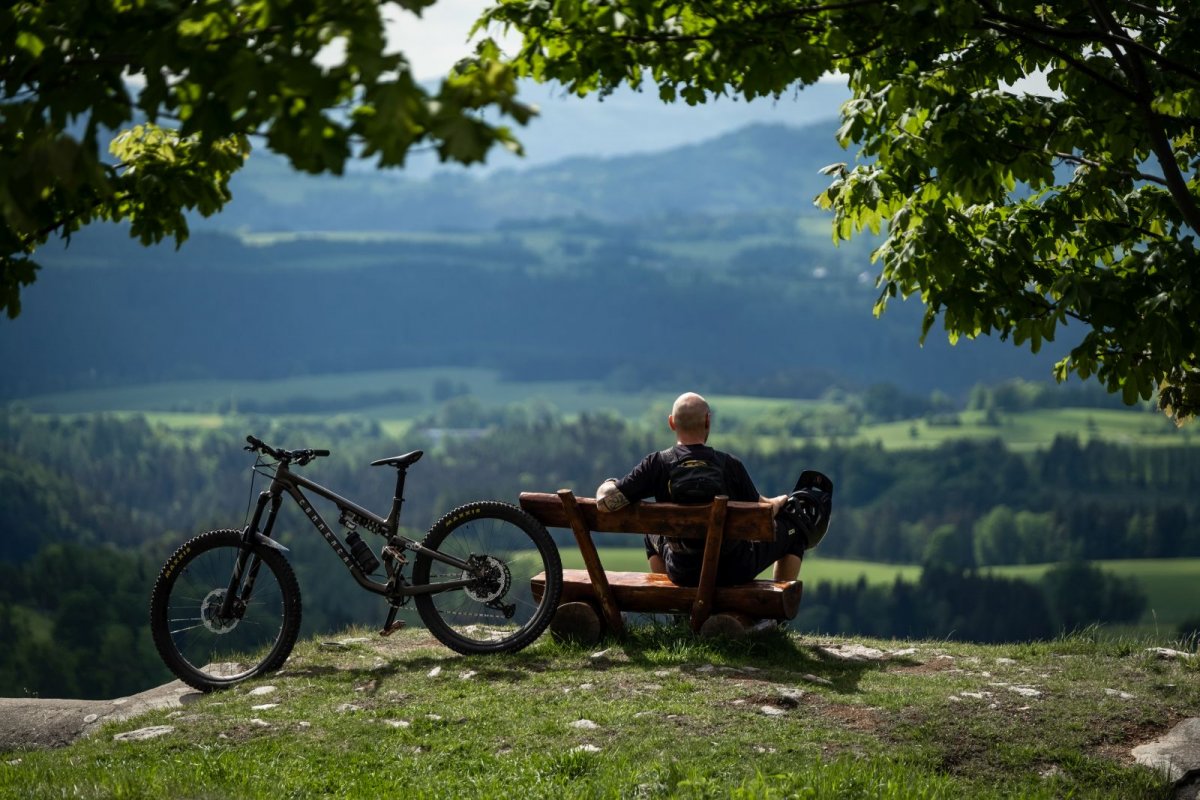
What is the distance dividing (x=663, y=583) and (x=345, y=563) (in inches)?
88.9

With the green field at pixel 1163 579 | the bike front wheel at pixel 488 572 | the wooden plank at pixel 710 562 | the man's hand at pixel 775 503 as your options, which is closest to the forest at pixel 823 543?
the green field at pixel 1163 579

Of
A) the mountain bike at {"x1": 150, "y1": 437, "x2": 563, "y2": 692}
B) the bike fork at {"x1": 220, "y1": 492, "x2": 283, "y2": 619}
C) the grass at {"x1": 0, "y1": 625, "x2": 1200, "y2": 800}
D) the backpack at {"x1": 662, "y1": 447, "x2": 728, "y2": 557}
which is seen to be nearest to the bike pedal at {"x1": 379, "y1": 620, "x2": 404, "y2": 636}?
the grass at {"x1": 0, "y1": 625, "x2": 1200, "y2": 800}

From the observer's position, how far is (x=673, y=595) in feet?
32.4

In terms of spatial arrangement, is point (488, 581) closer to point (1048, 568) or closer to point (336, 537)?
point (336, 537)

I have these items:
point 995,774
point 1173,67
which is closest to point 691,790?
point 995,774

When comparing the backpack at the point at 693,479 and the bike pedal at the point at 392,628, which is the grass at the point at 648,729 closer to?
the bike pedal at the point at 392,628

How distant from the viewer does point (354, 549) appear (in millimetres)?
10242

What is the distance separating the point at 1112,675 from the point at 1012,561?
153099mm

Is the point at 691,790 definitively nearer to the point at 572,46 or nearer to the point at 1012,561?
the point at 572,46

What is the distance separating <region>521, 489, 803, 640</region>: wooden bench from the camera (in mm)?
9422

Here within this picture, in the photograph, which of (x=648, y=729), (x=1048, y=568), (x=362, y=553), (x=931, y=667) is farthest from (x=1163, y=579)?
(x=648, y=729)

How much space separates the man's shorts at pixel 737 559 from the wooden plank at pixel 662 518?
1.01 ft

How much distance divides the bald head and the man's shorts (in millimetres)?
749

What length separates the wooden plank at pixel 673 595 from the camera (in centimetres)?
960
